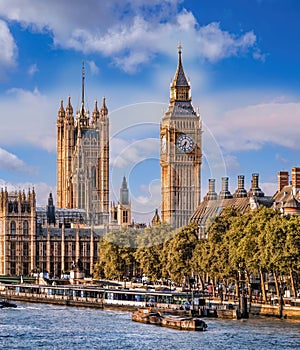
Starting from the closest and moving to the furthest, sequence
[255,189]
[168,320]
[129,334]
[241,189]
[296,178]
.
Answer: [129,334] → [168,320] → [296,178] → [255,189] → [241,189]

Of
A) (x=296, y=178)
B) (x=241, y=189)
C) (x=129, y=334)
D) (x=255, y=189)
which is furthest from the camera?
(x=241, y=189)

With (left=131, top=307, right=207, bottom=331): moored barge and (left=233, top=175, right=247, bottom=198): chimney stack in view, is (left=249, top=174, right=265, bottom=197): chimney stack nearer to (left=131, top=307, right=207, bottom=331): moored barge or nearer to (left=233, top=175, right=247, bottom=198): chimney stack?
(left=233, top=175, right=247, bottom=198): chimney stack

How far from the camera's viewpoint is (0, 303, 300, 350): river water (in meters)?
89.5

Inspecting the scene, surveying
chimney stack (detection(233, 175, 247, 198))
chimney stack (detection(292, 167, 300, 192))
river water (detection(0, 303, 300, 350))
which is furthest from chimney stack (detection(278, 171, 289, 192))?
river water (detection(0, 303, 300, 350))

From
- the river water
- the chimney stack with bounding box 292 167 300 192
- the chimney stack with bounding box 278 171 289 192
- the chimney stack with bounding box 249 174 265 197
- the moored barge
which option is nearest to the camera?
the river water

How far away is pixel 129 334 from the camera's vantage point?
97.8m

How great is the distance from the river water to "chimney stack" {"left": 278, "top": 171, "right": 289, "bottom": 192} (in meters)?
55.3

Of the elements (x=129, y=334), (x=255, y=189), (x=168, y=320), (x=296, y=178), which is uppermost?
(x=255, y=189)

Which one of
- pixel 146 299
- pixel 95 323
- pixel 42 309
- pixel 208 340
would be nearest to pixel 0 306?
pixel 42 309

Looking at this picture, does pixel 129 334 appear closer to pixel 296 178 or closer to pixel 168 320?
pixel 168 320

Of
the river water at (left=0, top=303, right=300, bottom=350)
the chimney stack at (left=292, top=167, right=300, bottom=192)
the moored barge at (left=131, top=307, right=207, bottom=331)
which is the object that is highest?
the chimney stack at (left=292, top=167, right=300, bottom=192)

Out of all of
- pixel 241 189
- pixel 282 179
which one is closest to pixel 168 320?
pixel 282 179

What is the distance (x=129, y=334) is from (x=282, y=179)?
7536cm

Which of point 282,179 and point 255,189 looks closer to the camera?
point 282,179
